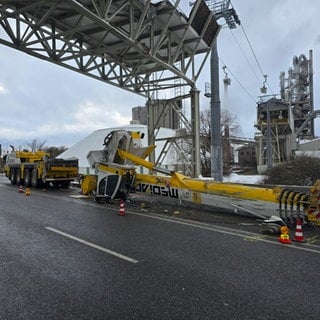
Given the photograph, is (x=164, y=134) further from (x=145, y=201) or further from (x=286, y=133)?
(x=145, y=201)

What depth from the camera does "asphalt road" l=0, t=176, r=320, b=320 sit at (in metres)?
4.02

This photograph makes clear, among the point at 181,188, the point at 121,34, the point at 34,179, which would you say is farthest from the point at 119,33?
the point at 34,179

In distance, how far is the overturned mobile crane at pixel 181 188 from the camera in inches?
336

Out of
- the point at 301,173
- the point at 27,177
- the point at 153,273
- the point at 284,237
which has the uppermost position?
the point at 301,173

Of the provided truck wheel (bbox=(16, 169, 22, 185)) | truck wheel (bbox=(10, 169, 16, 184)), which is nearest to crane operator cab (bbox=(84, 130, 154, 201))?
truck wheel (bbox=(16, 169, 22, 185))

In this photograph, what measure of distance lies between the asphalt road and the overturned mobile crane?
1.21 metres

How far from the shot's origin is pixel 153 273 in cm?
522

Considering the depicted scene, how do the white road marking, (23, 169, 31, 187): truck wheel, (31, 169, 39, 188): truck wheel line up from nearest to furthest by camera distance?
1. the white road marking
2. (31, 169, 39, 188): truck wheel
3. (23, 169, 31, 187): truck wheel

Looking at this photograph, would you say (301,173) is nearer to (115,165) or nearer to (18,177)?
(115,165)

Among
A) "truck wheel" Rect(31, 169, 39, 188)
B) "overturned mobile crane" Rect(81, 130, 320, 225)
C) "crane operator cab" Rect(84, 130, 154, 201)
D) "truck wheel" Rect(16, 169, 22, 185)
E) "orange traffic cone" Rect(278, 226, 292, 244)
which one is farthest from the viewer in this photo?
"truck wheel" Rect(16, 169, 22, 185)

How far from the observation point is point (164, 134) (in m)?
49.4

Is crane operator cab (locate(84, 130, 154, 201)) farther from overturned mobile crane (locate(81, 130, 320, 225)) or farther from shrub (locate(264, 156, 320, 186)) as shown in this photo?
shrub (locate(264, 156, 320, 186))

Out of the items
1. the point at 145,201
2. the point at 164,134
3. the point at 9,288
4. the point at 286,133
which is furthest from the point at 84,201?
the point at 286,133

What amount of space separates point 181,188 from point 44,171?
10.7 meters
